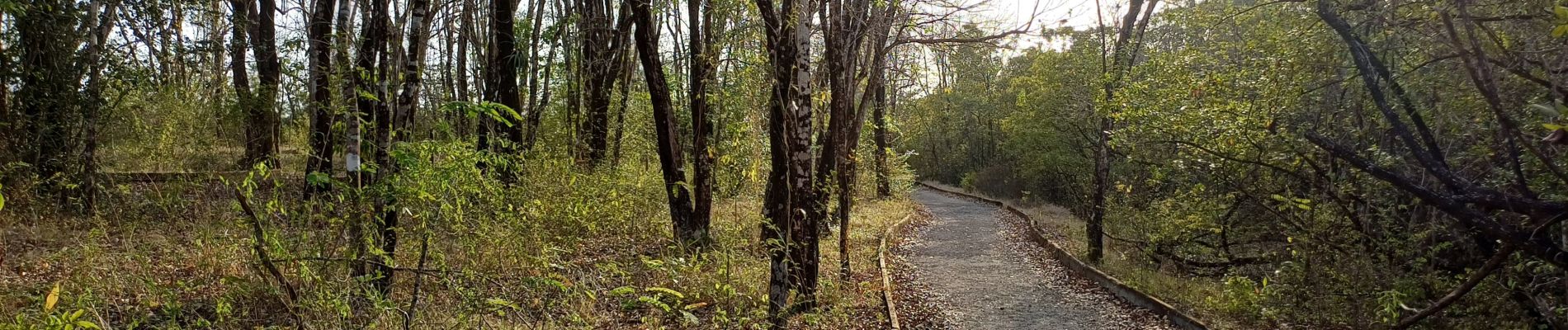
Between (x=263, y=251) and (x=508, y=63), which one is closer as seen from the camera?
(x=263, y=251)

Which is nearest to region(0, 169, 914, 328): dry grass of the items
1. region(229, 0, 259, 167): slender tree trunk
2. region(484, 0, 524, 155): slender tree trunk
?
region(484, 0, 524, 155): slender tree trunk

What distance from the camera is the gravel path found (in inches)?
329

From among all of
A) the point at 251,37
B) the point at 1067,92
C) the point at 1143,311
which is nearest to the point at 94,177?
the point at 251,37

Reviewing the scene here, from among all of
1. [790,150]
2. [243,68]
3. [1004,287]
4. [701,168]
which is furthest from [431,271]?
[243,68]

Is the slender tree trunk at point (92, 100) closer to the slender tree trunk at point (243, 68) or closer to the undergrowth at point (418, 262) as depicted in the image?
the undergrowth at point (418, 262)

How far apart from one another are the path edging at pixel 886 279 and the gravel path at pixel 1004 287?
1.42 feet

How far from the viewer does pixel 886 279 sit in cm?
976

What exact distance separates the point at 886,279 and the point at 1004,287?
1.75 metres

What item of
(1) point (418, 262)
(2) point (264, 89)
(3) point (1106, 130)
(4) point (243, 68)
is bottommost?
(1) point (418, 262)

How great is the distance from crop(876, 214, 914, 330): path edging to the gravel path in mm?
434

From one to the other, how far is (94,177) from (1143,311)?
12.1 metres

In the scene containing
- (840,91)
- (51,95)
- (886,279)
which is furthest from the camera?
(886,279)

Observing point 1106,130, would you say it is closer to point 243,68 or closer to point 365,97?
point 365,97

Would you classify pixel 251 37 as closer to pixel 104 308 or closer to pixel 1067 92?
pixel 104 308
